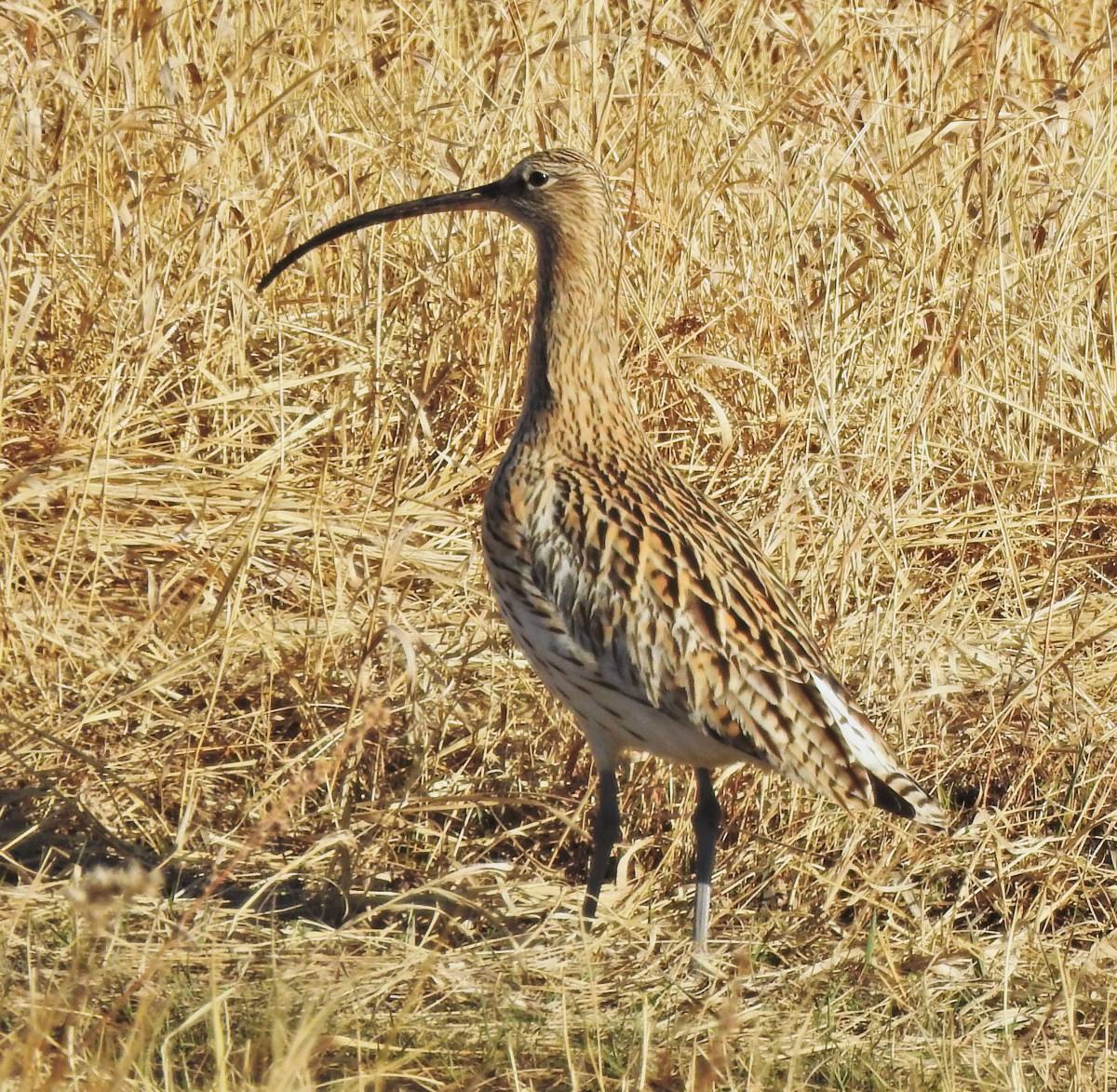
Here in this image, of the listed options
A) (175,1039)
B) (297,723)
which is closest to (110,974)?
(175,1039)

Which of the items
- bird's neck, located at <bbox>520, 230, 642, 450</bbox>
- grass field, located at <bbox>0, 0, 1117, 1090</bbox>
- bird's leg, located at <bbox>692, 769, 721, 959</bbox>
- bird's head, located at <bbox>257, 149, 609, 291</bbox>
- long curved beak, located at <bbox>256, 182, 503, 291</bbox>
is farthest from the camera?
long curved beak, located at <bbox>256, 182, 503, 291</bbox>

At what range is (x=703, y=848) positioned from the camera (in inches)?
170

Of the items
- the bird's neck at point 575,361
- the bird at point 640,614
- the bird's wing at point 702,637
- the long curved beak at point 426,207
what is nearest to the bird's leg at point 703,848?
the bird at point 640,614

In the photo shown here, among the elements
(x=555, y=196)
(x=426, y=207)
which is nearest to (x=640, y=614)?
(x=555, y=196)

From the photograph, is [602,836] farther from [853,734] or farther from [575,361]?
[575,361]

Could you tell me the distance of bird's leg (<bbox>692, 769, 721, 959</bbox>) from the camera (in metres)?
4.25

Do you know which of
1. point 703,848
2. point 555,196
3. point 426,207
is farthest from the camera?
point 426,207

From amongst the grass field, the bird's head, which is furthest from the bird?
the grass field

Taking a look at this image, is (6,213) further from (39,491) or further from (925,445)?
(925,445)

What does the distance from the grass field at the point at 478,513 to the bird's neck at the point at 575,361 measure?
0.47m

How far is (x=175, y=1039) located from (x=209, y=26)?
366cm

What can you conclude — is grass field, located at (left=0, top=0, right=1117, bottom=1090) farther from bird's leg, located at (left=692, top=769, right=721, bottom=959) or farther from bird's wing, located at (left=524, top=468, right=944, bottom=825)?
bird's wing, located at (left=524, top=468, right=944, bottom=825)

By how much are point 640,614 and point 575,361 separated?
2.30 ft

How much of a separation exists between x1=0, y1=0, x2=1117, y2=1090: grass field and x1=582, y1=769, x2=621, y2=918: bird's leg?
0.24 feet
